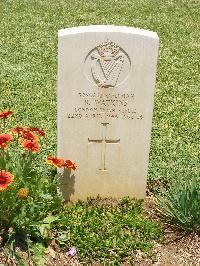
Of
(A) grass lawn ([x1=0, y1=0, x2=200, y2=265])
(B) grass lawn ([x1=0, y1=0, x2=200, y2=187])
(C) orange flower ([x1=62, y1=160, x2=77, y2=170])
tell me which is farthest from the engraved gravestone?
(B) grass lawn ([x1=0, y1=0, x2=200, y2=187])

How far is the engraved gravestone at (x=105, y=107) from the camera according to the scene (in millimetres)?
4109

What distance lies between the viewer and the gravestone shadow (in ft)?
15.4

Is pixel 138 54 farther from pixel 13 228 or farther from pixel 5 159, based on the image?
pixel 13 228

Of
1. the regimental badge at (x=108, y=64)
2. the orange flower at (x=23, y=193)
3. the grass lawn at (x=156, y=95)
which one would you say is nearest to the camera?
the orange flower at (x=23, y=193)

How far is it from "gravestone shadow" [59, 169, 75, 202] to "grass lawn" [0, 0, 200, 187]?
1.00 metres

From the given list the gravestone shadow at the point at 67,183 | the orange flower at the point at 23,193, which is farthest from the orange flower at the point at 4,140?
the gravestone shadow at the point at 67,183

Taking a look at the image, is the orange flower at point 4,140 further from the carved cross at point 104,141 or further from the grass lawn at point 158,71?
the grass lawn at point 158,71

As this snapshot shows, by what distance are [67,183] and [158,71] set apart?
13.9ft

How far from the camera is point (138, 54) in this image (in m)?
4.18

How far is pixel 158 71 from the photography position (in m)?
8.52

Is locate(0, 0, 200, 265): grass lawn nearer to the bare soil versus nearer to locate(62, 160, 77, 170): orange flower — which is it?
the bare soil

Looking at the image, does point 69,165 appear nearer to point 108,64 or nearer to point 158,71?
point 108,64

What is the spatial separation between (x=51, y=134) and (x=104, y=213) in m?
1.80

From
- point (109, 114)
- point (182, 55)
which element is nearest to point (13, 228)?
point (109, 114)
